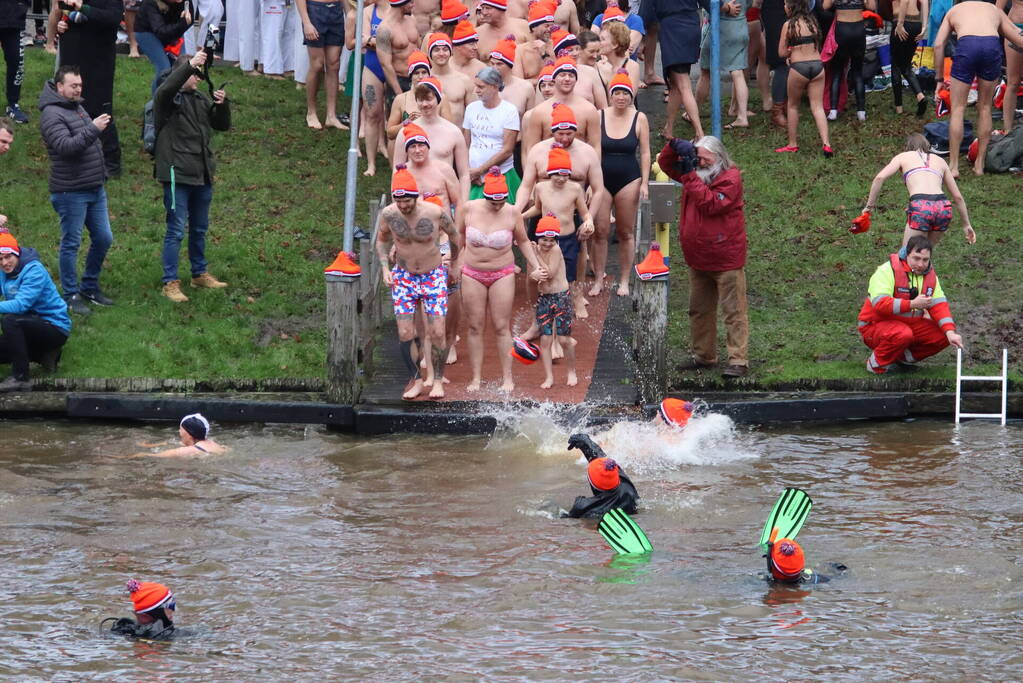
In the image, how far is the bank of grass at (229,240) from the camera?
44.1 feet

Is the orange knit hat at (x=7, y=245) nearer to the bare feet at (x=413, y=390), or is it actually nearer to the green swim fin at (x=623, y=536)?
the bare feet at (x=413, y=390)

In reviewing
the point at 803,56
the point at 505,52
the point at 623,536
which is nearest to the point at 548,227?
the point at 505,52

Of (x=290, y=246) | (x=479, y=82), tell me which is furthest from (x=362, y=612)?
(x=290, y=246)

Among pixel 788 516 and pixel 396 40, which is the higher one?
pixel 396 40

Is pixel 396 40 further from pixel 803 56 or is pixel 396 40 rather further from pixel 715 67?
pixel 803 56

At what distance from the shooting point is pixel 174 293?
47.2ft

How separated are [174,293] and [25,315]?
184 centimetres

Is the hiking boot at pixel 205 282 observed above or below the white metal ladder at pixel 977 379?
above

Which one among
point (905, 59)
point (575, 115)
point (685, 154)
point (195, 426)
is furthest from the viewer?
point (905, 59)

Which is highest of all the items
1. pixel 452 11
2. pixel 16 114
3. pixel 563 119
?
pixel 452 11

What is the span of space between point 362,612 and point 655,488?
296 centimetres

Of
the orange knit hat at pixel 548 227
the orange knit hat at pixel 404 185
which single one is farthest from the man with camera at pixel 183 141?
the orange knit hat at pixel 548 227

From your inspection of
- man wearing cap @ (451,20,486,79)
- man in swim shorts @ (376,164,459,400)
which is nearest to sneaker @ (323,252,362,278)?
man in swim shorts @ (376,164,459,400)

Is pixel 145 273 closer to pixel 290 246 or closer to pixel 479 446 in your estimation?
pixel 290 246
